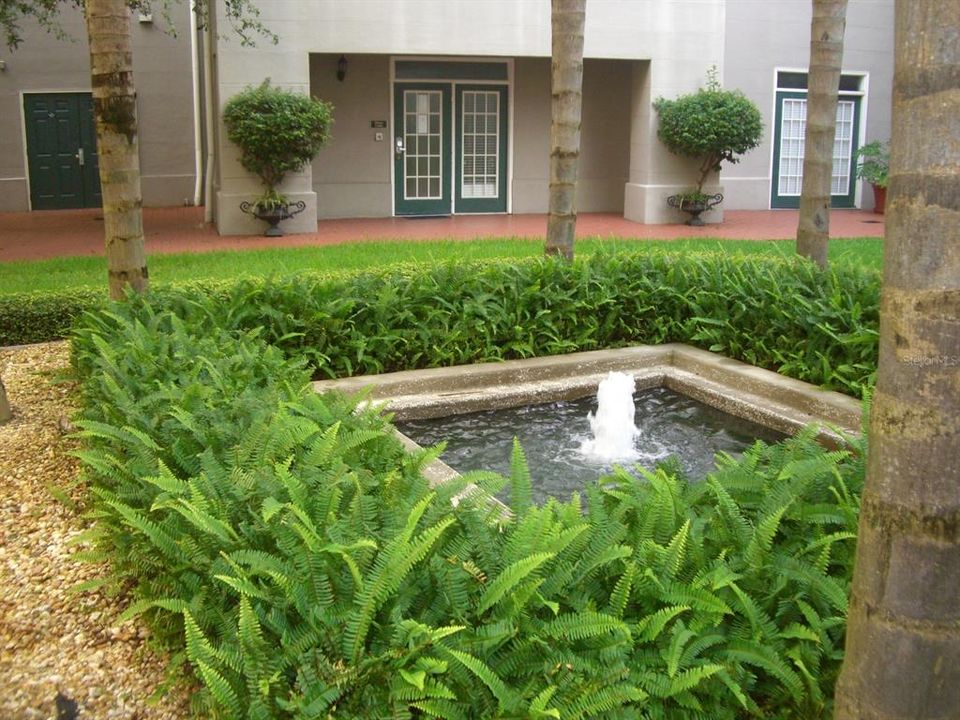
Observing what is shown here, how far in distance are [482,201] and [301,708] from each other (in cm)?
1752

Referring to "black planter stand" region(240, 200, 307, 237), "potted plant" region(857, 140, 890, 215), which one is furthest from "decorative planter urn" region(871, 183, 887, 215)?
"black planter stand" region(240, 200, 307, 237)

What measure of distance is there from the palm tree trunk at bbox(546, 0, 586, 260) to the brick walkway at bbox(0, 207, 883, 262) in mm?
6248

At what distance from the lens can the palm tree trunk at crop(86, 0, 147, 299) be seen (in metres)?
6.10

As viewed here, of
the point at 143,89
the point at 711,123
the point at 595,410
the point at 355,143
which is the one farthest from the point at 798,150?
the point at 595,410

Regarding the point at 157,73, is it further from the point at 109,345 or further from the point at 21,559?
the point at 21,559

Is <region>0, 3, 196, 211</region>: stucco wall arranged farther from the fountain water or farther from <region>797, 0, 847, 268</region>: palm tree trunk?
the fountain water

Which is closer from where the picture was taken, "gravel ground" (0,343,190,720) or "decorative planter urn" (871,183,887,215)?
"gravel ground" (0,343,190,720)

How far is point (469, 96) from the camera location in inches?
747

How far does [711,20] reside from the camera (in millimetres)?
17938

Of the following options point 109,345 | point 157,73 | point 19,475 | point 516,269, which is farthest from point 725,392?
point 157,73

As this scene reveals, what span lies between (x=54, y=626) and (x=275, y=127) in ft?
40.1

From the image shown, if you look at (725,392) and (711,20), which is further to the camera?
(711,20)

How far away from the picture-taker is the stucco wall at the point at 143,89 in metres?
19.6

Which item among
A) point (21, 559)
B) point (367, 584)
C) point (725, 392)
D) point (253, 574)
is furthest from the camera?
point (725, 392)
